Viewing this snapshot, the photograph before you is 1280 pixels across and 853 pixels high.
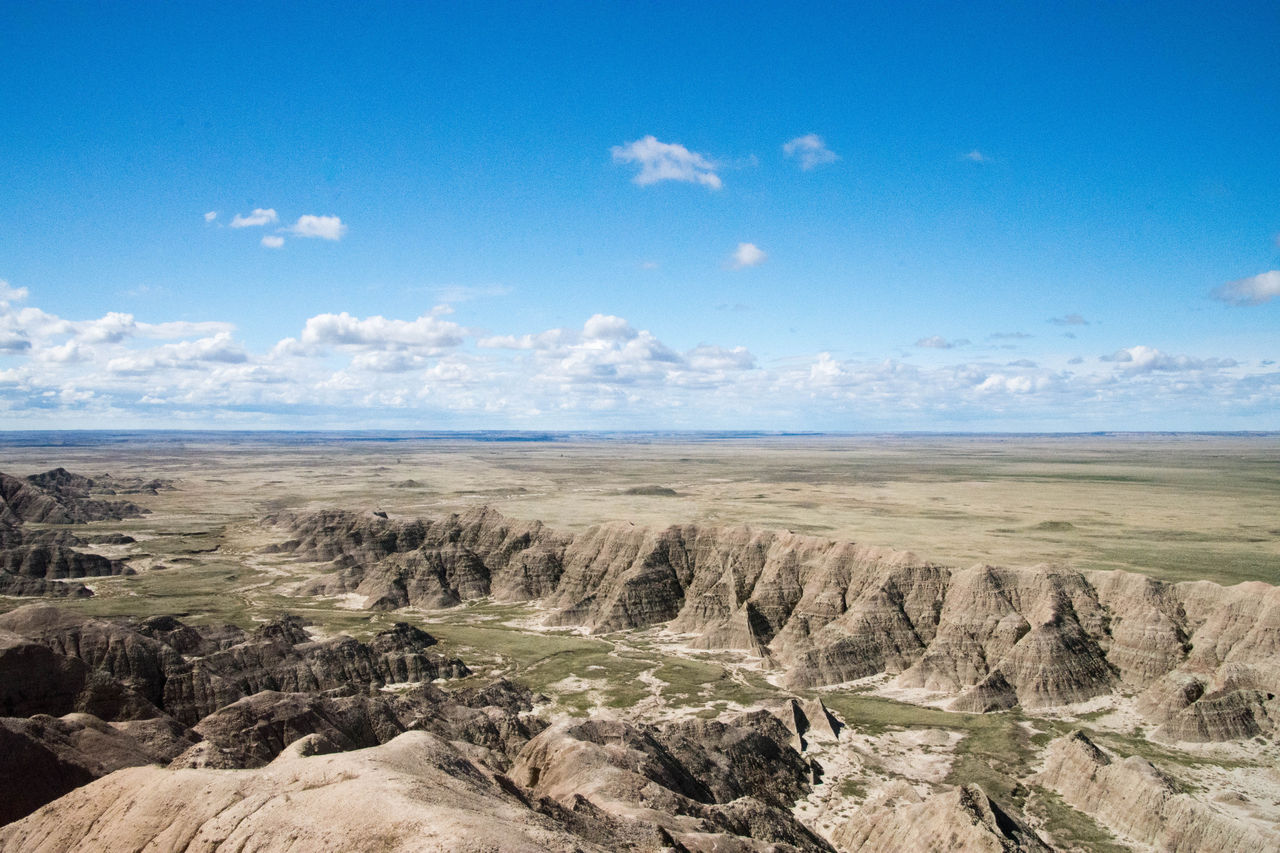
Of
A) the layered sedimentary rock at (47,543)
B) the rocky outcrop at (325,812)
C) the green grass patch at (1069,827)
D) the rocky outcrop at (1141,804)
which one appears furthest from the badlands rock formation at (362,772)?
the layered sedimentary rock at (47,543)

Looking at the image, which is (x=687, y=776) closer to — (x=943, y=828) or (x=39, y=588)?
(x=943, y=828)

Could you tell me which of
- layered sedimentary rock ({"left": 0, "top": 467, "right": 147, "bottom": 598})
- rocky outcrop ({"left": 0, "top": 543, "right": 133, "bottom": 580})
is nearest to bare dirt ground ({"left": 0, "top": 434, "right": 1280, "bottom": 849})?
layered sedimentary rock ({"left": 0, "top": 467, "right": 147, "bottom": 598})

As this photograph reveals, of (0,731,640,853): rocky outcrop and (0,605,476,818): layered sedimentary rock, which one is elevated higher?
(0,731,640,853): rocky outcrop

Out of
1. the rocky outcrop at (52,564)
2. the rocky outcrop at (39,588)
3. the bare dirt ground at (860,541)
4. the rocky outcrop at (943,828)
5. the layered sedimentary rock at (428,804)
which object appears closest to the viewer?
the layered sedimentary rock at (428,804)

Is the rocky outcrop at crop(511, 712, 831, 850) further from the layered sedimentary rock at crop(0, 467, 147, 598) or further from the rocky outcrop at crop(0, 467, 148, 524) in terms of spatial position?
the rocky outcrop at crop(0, 467, 148, 524)

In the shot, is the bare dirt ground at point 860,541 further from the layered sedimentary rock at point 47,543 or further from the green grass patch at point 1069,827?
the layered sedimentary rock at point 47,543

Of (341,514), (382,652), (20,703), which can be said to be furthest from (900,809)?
(341,514)
